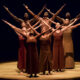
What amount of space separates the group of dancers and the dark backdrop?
214 centimetres

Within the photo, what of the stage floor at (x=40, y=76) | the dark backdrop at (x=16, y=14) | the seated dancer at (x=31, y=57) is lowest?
the stage floor at (x=40, y=76)

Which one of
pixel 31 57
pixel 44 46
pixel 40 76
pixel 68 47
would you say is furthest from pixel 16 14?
pixel 40 76

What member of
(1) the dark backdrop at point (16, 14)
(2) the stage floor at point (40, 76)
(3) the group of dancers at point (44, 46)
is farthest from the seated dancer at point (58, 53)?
(1) the dark backdrop at point (16, 14)

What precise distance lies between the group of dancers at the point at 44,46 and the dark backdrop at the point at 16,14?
2141 millimetres

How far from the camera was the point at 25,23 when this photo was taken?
13.5 m

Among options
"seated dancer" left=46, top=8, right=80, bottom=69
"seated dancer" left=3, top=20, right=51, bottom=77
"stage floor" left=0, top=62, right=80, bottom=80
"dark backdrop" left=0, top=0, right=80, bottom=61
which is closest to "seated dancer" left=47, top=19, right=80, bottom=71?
"stage floor" left=0, top=62, right=80, bottom=80

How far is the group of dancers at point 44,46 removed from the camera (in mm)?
12016

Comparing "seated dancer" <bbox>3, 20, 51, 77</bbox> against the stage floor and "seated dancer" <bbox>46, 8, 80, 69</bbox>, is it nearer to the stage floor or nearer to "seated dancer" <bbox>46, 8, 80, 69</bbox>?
the stage floor

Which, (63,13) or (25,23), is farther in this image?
→ (63,13)

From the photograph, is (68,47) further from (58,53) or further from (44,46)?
(44,46)

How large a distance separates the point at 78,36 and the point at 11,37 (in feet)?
10.6

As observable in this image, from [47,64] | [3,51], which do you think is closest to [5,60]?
[3,51]

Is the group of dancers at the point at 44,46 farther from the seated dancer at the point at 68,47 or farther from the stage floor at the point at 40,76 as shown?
the stage floor at the point at 40,76

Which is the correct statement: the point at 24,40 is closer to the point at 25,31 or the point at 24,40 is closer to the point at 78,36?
the point at 25,31
